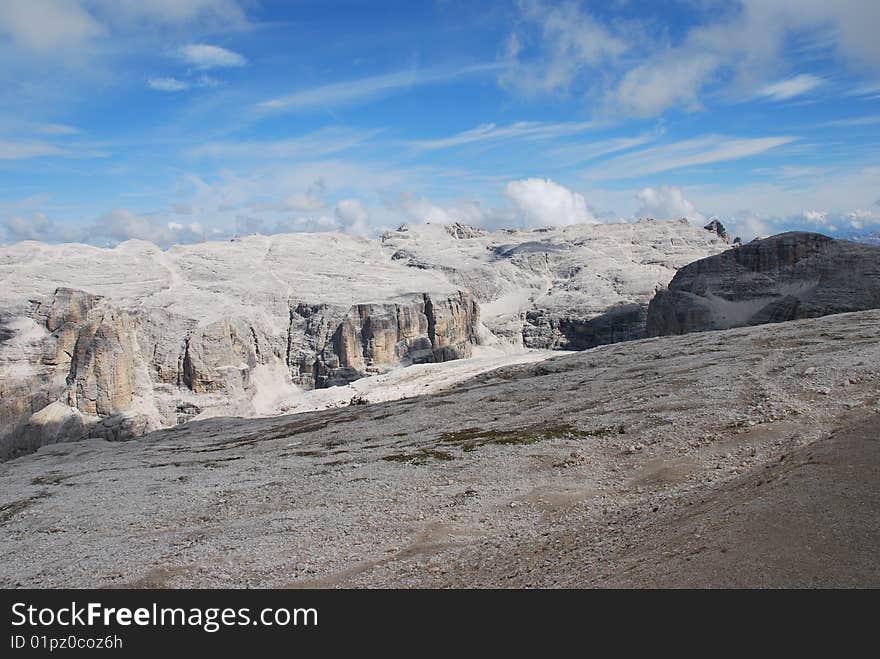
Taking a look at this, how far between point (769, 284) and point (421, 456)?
492 ft

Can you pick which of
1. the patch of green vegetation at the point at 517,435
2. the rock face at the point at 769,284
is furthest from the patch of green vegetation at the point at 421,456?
the rock face at the point at 769,284

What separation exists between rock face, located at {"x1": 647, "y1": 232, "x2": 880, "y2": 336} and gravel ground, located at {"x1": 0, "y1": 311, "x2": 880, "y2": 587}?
80497 mm

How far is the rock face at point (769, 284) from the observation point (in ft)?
445

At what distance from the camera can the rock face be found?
445ft

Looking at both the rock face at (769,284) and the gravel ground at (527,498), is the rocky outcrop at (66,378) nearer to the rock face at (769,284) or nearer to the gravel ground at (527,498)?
the gravel ground at (527,498)

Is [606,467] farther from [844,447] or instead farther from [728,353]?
[728,353]

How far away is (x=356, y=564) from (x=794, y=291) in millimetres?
160423

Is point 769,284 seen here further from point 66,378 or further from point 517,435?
point 66,378

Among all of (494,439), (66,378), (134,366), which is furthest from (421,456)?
(134,366)

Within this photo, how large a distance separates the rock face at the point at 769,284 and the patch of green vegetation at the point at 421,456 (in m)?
112

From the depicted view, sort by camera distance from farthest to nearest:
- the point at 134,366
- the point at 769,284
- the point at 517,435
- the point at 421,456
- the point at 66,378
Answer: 1. the point at 769,284
2. the point at 134,366
3. the point at 66,378
4. the point at 517,435
5. the point at 421,456

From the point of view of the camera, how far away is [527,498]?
32.6 meters

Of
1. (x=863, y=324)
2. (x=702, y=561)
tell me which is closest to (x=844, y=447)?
(x=702, y=561)

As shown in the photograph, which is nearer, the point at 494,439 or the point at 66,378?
the point at 494,439
